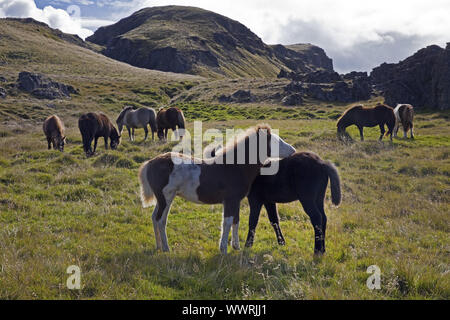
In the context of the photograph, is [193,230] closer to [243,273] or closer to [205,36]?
[243,273]

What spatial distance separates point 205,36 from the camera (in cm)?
17638

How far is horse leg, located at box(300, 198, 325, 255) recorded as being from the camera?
5.64 metres

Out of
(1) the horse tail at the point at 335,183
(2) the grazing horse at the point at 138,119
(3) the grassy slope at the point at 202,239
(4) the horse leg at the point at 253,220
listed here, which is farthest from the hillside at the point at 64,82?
(1) the horse tail at the point at 335,183

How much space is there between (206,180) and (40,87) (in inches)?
1889

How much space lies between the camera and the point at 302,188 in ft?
19.0

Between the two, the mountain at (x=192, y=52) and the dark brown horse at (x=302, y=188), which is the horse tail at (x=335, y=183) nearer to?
the dark brown horse at (x=302, y=188)

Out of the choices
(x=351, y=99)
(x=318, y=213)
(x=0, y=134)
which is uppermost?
(x=351, y=99)

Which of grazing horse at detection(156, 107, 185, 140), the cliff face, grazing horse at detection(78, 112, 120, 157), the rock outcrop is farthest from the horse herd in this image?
the rock outcrop

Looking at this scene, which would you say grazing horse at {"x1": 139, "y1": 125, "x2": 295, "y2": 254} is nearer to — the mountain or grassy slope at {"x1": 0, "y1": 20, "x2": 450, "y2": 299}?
grassy slope at {"x1": 0, "y1": 20, "x2": 450, "y2": 299}

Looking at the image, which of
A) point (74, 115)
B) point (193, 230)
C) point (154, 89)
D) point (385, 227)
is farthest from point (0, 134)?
point (154, 89)

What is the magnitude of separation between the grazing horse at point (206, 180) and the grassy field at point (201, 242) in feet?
2.09

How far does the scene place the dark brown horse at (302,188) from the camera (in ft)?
18.8

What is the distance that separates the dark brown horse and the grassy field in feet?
1.57
